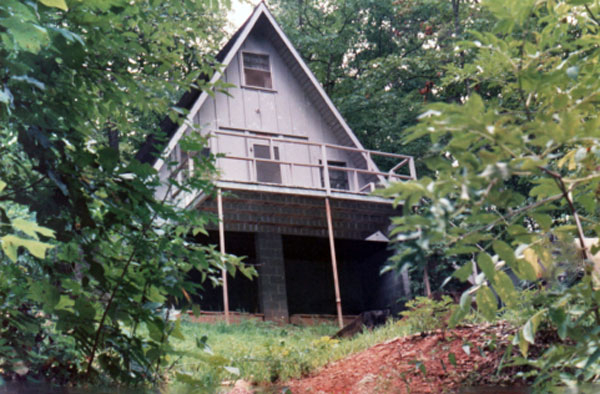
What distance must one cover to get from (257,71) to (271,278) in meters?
6.05

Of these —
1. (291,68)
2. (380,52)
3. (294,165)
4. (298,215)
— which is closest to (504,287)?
(298,215)

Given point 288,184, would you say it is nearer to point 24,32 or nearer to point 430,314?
point 430,314

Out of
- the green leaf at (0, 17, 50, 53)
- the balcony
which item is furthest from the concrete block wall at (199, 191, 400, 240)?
the green leaf at (0, 17, 50, 53)

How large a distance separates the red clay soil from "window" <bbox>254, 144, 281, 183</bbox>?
9.17 m

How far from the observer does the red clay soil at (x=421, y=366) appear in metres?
5.77

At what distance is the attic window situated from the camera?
17609 mm

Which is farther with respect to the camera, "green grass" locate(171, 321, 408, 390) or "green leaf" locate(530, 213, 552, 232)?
"green grass" locate(171, 321, 408, 390)

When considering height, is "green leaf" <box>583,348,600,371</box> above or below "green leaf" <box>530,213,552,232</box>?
below

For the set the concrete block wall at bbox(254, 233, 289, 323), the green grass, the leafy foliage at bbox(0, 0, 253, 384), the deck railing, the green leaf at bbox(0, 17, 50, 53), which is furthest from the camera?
the deck railing

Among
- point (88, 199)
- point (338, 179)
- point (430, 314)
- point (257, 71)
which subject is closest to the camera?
point (88, 199)

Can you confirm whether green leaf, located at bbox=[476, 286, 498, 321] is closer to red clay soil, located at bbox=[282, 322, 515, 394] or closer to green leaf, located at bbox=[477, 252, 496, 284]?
green leaf, located at bbox=[477, 252, 496, 284]

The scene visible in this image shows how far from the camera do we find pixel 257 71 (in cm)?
1777

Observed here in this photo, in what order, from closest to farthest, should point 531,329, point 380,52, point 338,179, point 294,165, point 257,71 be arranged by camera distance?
1. point 531,329
2. point 294,165
3. point 257,71
4. point 338,179
5. point 380,52

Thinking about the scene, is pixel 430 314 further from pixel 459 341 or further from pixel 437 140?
pixel 437 140
